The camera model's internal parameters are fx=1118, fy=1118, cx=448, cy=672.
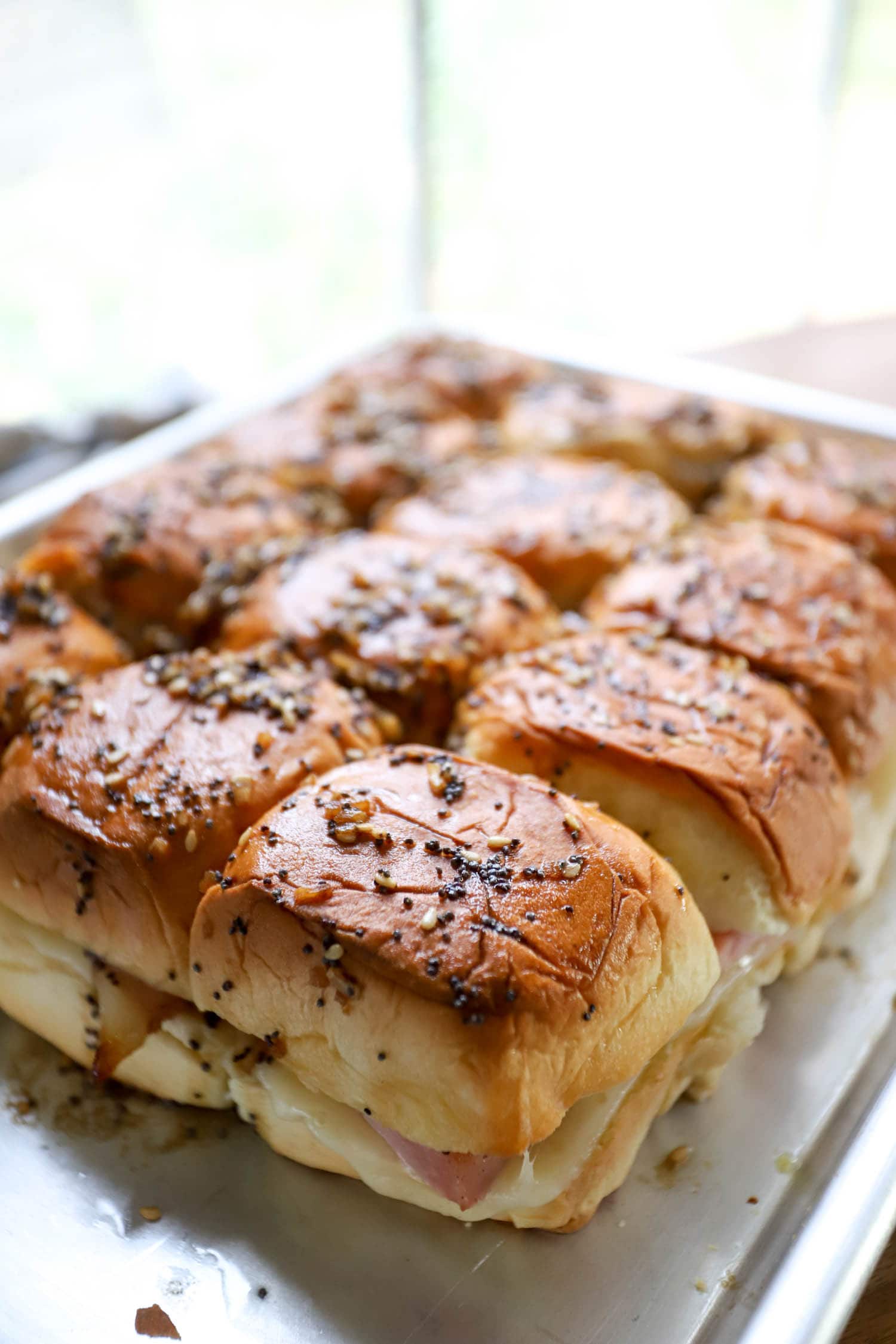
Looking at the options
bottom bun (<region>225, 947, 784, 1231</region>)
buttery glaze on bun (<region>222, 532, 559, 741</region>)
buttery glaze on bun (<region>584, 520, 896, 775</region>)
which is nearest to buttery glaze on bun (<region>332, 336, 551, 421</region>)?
buttery glaze on bun (<region>222, 532, 559, 741</region>)

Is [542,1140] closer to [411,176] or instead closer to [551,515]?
[551,515]

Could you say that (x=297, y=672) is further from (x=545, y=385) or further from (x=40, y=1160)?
(x=545, y=385)

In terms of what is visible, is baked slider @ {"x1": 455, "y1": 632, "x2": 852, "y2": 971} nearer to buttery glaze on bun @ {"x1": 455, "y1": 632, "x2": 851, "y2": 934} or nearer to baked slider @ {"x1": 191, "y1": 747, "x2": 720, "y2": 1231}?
buttery glaze on bun @ {"x1": 455, "y1": 632, "x2": 851, "y2": 934}

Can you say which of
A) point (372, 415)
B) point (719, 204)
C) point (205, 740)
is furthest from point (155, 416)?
point (719, 204)

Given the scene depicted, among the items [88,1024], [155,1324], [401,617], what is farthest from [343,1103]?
[401,617]

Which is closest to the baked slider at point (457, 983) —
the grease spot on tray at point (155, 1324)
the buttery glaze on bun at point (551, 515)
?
the grease spot on tray at point (155, 1324)

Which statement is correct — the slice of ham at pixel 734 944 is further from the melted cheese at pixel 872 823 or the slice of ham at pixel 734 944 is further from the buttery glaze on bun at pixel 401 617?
the buttery glaze on bun at pixel 401 617
